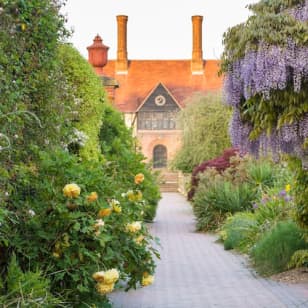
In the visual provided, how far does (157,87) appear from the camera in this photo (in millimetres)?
57656

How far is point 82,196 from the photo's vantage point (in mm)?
6258

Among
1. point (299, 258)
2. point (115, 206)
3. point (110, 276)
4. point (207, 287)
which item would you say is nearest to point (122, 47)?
Result: point (299, 258)

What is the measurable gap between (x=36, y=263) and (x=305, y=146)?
9.90ft

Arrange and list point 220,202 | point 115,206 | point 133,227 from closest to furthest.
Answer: point 115,206, point 133,227, point 220,202

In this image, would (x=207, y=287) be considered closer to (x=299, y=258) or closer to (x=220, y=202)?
(x=299, y=258)

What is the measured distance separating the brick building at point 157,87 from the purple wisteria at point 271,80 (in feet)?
160

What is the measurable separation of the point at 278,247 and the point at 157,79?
51.2 meters

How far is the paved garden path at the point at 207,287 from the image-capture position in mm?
7785

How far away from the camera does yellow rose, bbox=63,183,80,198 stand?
6.12m

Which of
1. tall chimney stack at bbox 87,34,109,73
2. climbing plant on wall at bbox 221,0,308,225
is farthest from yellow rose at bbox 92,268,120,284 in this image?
tall chimney stack at bbox 87,34,109,73

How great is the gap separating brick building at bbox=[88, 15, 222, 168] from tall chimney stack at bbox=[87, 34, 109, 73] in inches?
1568

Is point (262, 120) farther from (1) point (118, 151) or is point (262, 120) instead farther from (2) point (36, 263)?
(1) point (118, 151)

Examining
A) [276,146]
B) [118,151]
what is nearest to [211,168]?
[118,151]

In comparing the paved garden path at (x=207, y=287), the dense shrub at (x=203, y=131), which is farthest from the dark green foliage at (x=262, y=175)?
the dense shrub at (x=203, y=131)
